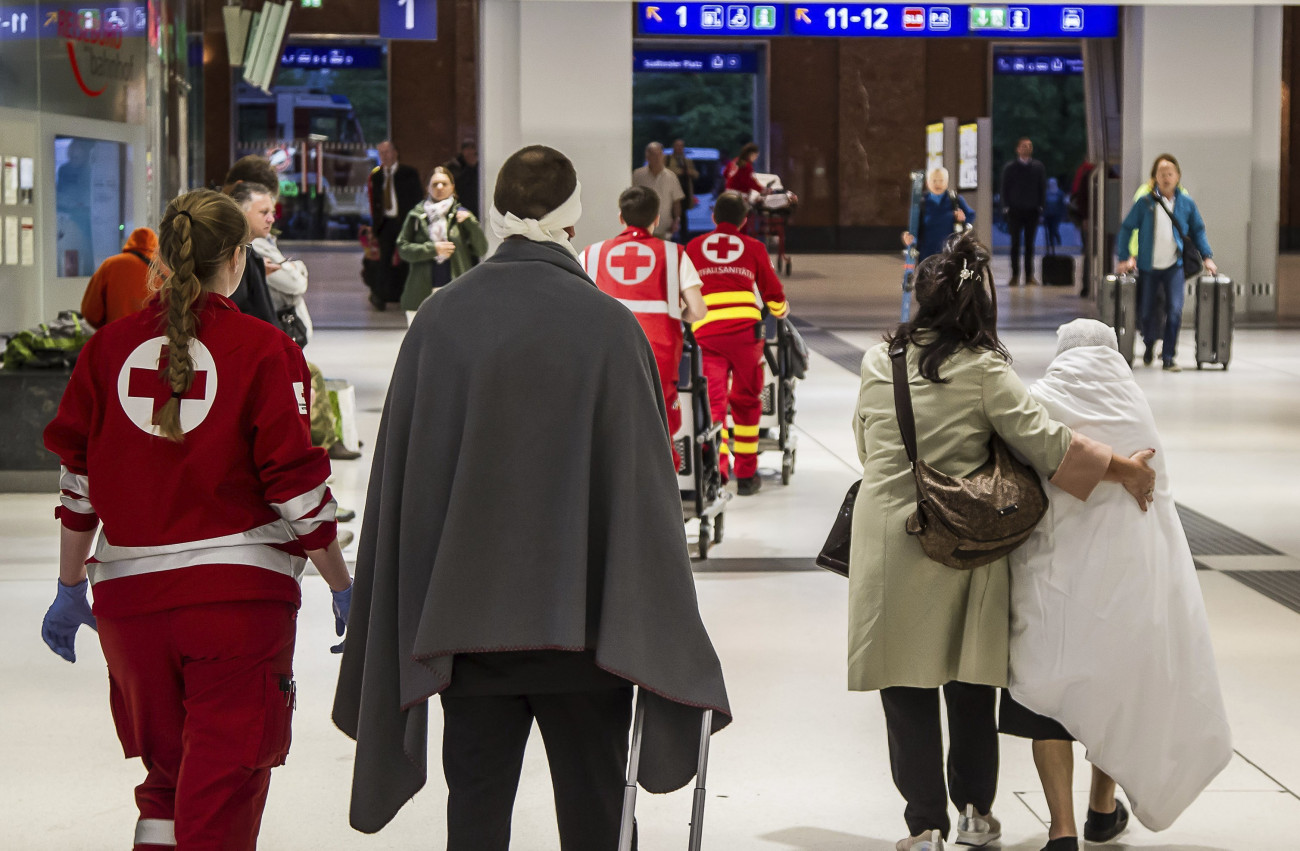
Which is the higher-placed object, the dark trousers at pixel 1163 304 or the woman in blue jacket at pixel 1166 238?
the woman in blue jacket at pixel 1166 238

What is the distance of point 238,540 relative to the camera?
9.50 ft

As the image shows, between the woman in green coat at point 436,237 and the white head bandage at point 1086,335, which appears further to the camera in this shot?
the woman in green coat at point 436,237

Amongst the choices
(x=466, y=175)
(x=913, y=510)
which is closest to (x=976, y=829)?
(x=913, y=510)

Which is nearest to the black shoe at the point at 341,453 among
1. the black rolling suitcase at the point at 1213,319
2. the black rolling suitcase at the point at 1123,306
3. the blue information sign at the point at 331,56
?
the black rolling suitcase at the point at 1123,306

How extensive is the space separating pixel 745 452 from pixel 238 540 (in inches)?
224

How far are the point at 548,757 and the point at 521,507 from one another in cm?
41

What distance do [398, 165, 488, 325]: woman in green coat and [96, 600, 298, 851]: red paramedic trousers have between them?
26.4 feet

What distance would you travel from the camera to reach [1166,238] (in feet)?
45.2

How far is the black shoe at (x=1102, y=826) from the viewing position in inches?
152

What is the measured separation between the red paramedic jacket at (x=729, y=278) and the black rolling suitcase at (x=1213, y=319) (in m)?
6.92

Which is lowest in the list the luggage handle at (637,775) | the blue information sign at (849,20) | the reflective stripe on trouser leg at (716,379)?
the luggage handle at (637,775)

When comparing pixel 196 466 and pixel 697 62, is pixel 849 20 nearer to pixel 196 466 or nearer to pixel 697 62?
pixel 196 466

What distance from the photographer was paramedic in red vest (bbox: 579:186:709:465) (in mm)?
6523

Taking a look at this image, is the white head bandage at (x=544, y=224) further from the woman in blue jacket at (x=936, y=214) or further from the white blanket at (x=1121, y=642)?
the woman in blue jacket at (x=936, y=214)
